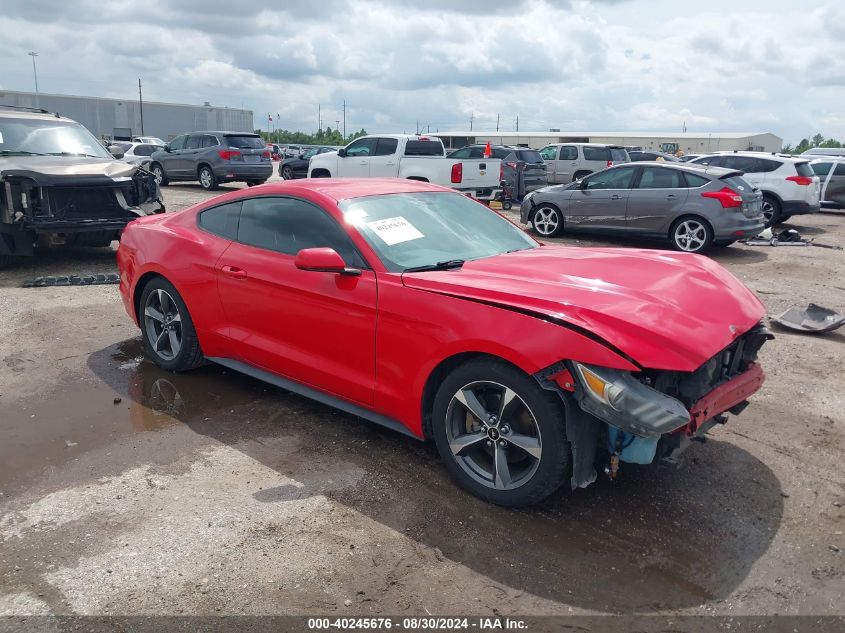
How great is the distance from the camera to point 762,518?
346 cm

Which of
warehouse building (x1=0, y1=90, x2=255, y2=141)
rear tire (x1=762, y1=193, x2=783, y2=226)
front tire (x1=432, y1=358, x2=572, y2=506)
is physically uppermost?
warehouse building (x1=0, y1=90, x2=255, y2=141)

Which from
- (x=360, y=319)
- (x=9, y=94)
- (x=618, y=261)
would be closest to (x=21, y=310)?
(x=360, y=319)

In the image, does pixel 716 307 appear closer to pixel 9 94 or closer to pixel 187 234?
pixel 187 234

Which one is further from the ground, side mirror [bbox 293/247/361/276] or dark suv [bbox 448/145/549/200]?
dark suv [bbox 448/145/549/200]

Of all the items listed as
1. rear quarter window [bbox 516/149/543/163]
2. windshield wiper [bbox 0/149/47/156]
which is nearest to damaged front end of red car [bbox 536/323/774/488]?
windshield wiper [bbox 0/149/47/156]

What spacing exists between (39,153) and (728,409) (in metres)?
9.28

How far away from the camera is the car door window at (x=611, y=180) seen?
485 inches

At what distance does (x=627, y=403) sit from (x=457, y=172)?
13.2 metres

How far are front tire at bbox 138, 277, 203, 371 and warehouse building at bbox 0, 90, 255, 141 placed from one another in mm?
70649

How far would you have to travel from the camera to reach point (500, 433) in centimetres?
340

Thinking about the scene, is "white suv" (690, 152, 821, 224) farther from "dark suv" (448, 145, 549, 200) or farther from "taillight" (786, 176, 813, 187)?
"dark suv" (448, 145, 549, 200)

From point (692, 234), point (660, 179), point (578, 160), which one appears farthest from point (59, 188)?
point (578, 160)

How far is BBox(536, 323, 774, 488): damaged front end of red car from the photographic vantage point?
3010mm

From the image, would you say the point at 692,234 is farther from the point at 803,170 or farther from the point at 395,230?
the point at 395,230
